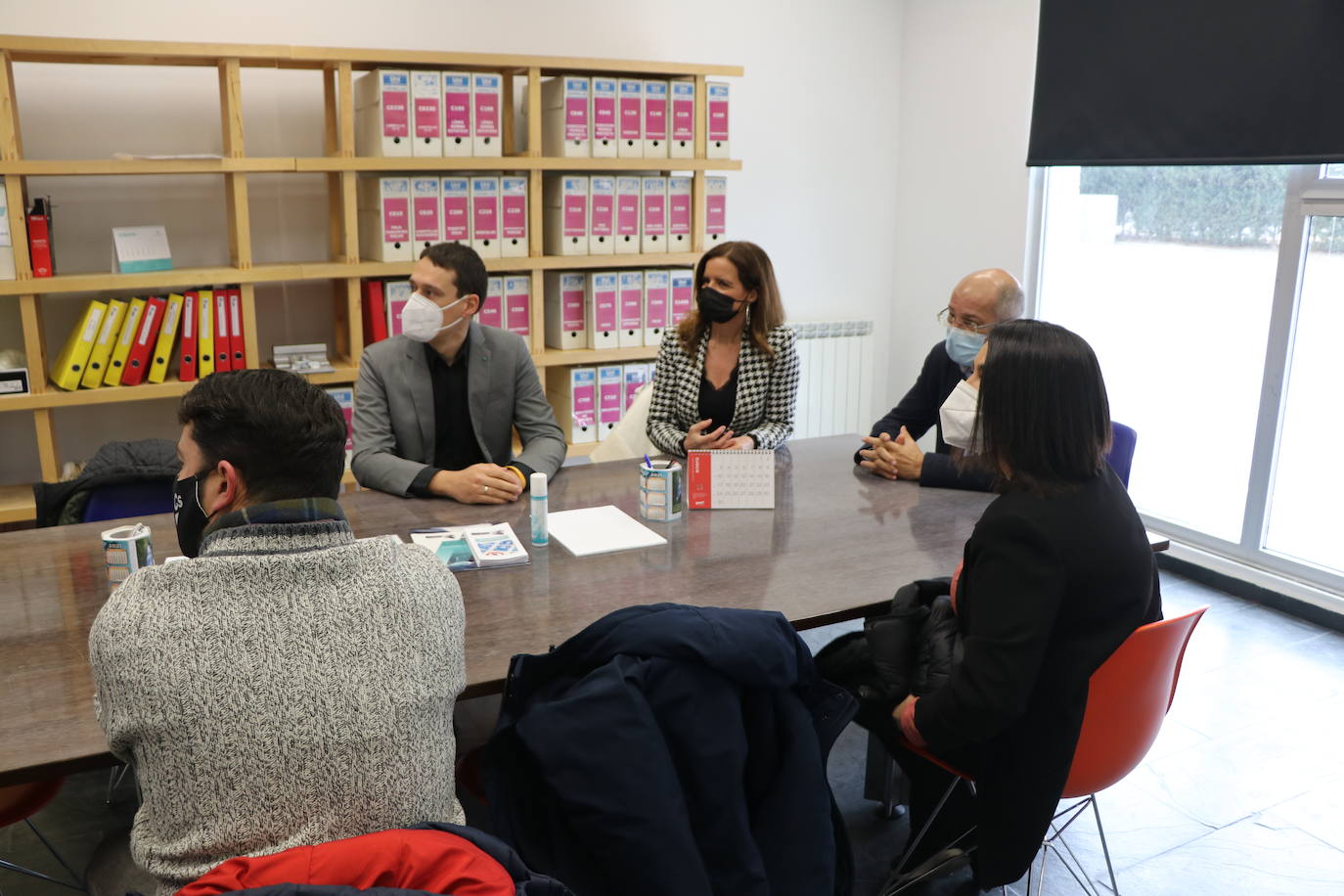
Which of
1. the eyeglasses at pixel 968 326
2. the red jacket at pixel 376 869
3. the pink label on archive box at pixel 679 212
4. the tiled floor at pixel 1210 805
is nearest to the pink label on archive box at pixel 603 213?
the pink label on archive box at pixel 679 212

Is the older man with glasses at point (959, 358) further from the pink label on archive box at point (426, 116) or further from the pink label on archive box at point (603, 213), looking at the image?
the pink label on archive box at point (426, 116)

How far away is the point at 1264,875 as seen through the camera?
251 centimetres

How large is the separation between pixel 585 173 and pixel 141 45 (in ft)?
5.38

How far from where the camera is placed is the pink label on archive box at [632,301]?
4438 mm

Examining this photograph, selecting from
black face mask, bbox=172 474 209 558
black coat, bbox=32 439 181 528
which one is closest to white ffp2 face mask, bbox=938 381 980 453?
black face mask, bbox=172 474 209 558

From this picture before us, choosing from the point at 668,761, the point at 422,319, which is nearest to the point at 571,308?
the point at 422,319

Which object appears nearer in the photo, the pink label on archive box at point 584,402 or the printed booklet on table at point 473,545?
the printed booklet on table at point 473,545

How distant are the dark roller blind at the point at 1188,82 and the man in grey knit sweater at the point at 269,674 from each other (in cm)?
362

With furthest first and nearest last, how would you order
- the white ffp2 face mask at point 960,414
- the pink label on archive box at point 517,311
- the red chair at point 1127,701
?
the pink label on archive box at point 517,311 < the white ffp2 face mask at point 960,414 < the red chair at point 1127,701

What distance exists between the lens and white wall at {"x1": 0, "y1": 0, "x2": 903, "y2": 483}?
387cm

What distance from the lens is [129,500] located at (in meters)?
2.71

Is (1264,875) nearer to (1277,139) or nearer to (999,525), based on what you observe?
(999,525)

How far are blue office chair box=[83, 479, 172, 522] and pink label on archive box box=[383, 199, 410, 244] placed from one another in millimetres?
1527

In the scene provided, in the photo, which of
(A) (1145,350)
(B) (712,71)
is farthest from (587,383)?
(A) (1145,350)
